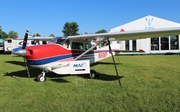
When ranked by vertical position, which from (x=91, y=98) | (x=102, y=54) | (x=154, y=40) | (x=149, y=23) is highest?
(x=149, y=23)

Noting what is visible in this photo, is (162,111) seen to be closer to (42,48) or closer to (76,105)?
(76,105)

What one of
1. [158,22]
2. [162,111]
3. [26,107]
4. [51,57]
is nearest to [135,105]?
[162,111]

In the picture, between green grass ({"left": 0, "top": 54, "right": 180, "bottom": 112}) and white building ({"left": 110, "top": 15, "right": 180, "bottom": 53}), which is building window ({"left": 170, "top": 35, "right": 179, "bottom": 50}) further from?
green grass ({"left": 0, "top": 54, "right": 180, "bottom": 112})

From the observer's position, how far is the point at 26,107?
461cm

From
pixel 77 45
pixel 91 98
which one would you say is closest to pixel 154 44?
pixel 77 45

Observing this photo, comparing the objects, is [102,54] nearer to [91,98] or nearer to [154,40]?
[91,98]

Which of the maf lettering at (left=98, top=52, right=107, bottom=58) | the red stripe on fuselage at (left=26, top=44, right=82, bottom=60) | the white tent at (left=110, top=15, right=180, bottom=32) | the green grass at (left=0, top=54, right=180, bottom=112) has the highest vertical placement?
the white tent at (left=110, top=15, right=180, bottom=32)

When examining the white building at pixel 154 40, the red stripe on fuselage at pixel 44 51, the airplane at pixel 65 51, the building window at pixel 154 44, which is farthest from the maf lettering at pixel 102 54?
the building window at pixel 154 44

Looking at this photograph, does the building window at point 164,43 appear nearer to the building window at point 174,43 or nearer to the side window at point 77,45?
the building window at point 174,43

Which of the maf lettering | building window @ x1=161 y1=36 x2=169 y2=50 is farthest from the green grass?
building window @ x1=161 y1=36 x2=169 y2=50

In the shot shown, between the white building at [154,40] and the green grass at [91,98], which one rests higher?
the white building at [154,40]

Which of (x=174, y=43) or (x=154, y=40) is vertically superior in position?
(x=154, y=40)

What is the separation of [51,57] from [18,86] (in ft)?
5.52

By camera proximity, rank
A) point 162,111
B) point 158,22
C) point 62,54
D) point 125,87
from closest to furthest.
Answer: point 162,111, point 125,87, point 62,54, point 158,22
